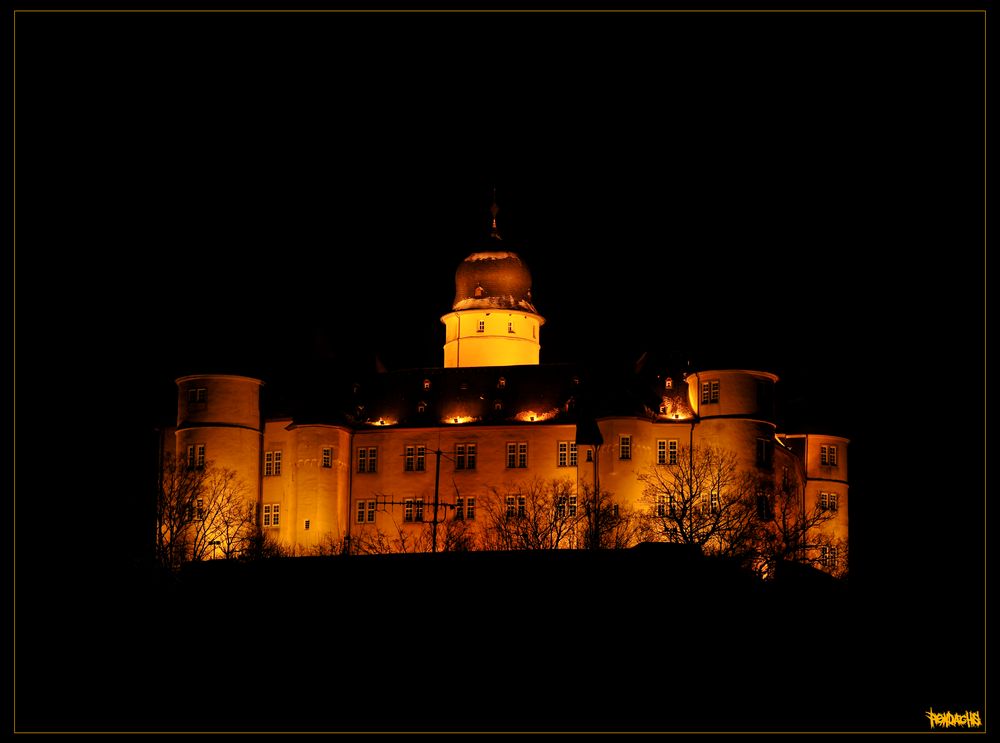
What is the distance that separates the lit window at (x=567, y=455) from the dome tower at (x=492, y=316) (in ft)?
32.0

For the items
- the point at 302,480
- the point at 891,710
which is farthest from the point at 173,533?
the point at 891,710

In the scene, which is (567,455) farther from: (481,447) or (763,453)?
(763,453)

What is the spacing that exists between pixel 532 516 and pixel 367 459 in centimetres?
921

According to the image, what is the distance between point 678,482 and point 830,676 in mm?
23178

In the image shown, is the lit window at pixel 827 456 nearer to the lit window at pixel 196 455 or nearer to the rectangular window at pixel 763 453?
the rectangular window at pixel 763 453

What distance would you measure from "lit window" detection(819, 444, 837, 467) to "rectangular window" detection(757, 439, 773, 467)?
729 centimetres

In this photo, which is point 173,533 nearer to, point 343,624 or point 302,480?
point 302,480

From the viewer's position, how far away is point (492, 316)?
10012 cm

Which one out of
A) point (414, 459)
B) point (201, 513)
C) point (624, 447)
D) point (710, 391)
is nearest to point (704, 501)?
point (624, 447)

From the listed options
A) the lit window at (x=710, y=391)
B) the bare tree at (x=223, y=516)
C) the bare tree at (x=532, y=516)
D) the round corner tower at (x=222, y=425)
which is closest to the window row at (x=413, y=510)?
the bare tree at (x=532, y=516)

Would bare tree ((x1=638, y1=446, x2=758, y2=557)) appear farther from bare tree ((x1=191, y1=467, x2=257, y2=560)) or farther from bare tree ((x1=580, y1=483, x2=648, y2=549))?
bare tree ((x1=191, y1=467, x2=257, y2=560))

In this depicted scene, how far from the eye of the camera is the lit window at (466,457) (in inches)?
3568

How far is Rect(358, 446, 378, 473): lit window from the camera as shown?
92125 millimetres

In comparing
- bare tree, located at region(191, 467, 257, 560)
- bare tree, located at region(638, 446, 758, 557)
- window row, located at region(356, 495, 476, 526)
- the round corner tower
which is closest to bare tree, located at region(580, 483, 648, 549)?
bare tree, located at region(638, 446, 758, 557)
